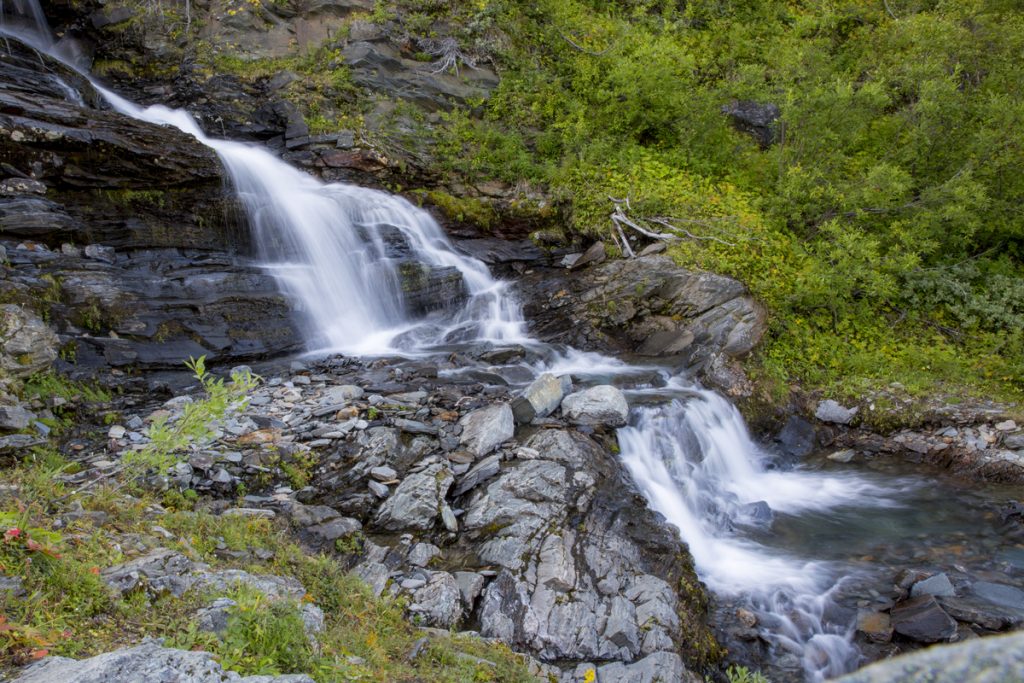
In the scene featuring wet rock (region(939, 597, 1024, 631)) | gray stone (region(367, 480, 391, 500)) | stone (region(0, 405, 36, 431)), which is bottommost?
wet rock (region(939, 597, 1024, 631))

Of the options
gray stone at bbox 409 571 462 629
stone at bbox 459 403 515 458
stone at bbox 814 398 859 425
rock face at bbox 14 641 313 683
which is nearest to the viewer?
rock face at bbox 14 641 313 683

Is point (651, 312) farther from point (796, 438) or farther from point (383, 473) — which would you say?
point (383, 473)

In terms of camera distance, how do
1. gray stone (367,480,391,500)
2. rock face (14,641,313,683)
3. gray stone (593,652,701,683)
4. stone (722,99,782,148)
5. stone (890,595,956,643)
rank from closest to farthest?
1. rock face (14,641,313,683)
2. gray stone (593,652,701,683)
3. stone (890,595,956,643)
4. gray stone (367,480,391,500)
5. stone (722,99,782,148)

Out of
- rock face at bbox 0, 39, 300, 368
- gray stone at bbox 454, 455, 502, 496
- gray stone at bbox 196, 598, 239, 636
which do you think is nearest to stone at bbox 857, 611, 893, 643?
gray stone at bbox 454, 455, 502, 496

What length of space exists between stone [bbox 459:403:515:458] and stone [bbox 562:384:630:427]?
84 cm

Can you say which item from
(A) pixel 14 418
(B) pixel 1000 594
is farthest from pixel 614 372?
(A) pixel 14 418

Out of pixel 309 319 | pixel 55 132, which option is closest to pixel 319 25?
pixel 55 132

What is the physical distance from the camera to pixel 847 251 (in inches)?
394

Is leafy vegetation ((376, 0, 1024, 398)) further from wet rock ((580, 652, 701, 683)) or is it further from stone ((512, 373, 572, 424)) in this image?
wet rock ((580, 652, 701, 683))

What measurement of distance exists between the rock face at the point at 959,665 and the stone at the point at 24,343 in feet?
27.9

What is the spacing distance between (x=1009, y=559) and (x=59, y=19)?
19.6 meters

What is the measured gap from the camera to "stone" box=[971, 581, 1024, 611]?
18.6ft

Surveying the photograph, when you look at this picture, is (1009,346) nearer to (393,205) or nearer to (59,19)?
(393,205)

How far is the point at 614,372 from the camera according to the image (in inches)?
369
